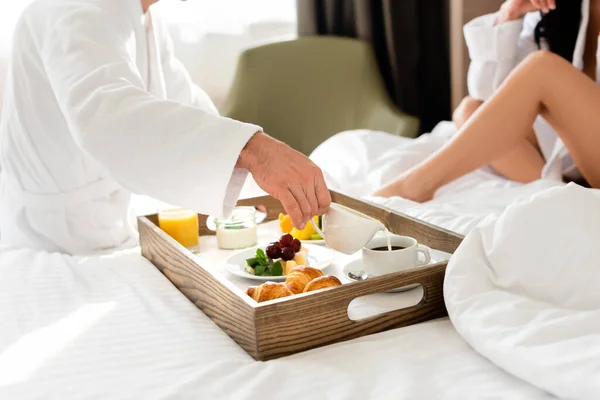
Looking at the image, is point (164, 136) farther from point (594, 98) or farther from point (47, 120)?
point (594, 98)

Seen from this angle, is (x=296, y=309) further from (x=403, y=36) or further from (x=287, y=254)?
(x=403, y=36)

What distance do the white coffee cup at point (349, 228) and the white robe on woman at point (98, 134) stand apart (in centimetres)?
16

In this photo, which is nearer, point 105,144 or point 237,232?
point 105,144

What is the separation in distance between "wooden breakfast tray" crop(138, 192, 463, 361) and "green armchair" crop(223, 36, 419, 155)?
5.09 feet

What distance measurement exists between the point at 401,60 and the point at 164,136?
203 centimetres

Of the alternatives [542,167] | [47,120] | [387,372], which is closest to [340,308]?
[387,372]

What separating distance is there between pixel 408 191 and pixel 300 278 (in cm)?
81

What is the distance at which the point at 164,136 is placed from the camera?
111 cm

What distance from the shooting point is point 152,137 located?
1.11m

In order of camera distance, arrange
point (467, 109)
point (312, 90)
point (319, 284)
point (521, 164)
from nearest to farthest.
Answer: point (319, 284) < point (521, 164) < point (467, 109) < point (312, 90)

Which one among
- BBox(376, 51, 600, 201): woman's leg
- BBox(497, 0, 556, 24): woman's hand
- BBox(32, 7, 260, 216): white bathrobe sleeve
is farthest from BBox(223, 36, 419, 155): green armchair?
BBox(32, 7, 260, 216): white bathrobe sleeve

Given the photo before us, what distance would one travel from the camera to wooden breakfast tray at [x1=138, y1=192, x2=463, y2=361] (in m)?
0.93

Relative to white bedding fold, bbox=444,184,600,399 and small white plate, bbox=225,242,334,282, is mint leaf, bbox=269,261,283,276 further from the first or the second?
white bedding fold, bbox=444,184,600,399

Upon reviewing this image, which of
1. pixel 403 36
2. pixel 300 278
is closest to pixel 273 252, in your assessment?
pixel 300 278
